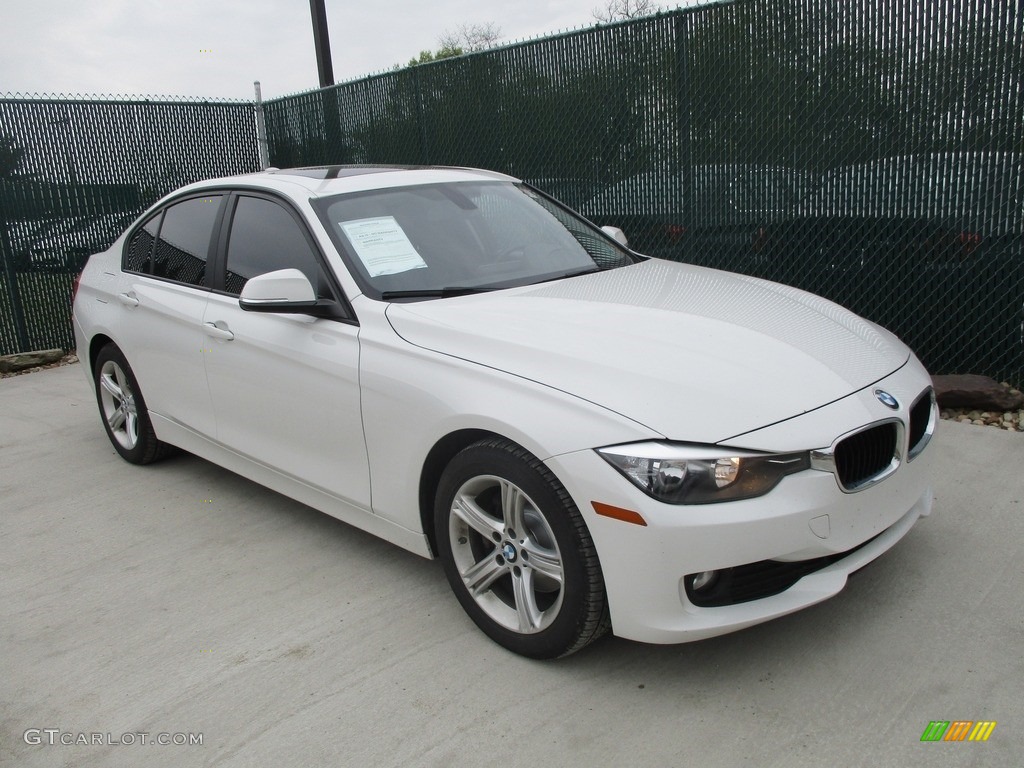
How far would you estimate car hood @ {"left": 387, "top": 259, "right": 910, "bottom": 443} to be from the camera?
106 inches

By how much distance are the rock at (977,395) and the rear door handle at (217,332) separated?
13.3ft

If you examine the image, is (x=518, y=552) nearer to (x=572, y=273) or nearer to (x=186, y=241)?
(x=572, y=273)

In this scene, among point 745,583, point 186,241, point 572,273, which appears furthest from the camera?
point 186,241

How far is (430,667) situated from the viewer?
121 inches

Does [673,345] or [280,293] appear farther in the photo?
[280,293]

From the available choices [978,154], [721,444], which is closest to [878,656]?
[721,444]

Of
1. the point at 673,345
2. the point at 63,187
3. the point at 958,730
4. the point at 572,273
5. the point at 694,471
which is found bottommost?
the point at 958,730

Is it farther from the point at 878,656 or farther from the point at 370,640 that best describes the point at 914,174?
the point at 370,640

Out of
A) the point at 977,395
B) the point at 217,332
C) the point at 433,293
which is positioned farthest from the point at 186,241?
the point at 977,395

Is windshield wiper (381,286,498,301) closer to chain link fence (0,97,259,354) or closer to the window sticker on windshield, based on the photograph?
the window sticker on windshield

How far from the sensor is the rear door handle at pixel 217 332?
4.03 m

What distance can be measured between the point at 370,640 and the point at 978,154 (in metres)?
4.60

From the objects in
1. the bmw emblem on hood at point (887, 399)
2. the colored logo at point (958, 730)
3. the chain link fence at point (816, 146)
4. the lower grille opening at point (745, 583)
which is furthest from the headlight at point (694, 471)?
the chain link fence at point (816, 146)

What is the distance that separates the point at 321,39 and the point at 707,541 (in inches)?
383
